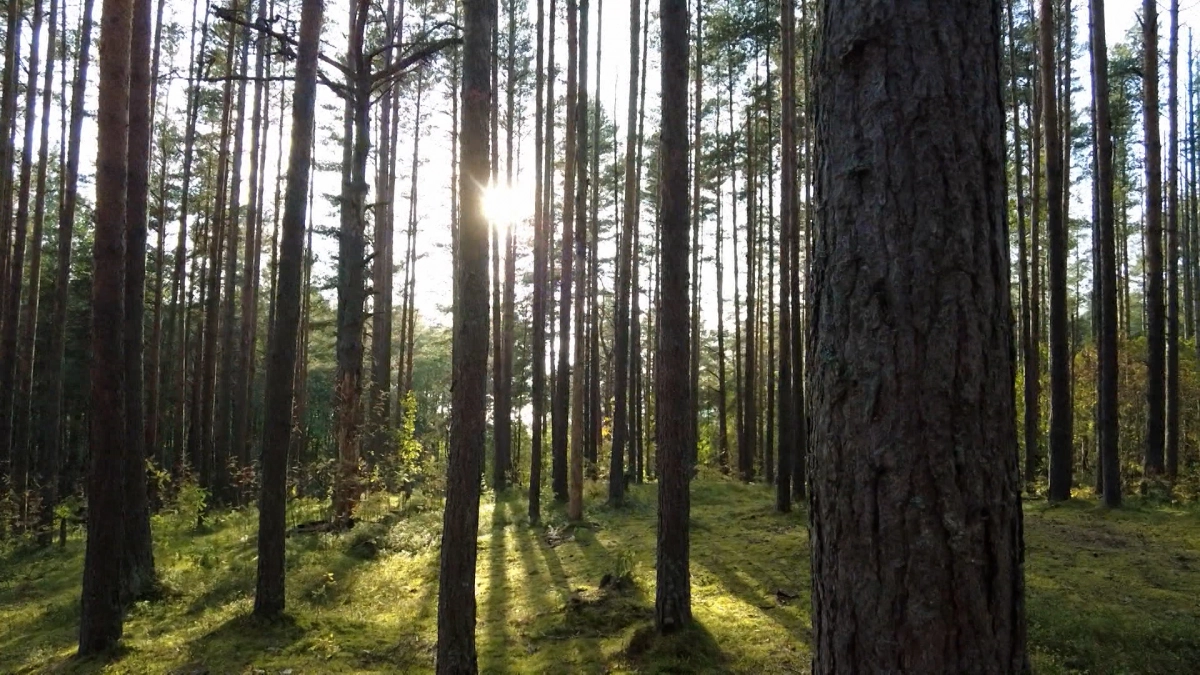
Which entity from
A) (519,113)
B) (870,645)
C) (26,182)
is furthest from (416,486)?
(870,645)

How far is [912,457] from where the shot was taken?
1.39 m

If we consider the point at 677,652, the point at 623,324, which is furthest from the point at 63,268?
the point at 677,652

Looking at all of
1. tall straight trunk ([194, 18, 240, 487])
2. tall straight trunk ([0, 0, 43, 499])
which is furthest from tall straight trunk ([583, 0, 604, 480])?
tall straight trunk ([0, 0, 43, 499])

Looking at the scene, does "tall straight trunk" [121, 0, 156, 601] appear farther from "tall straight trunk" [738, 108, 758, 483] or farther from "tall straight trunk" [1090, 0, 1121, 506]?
"tall straight trunk" [738, 108, 758, 483]

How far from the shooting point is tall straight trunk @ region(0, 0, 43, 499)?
1355cm

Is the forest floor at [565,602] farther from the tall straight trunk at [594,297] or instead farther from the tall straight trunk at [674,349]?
the tall straight trunk at [594,297]

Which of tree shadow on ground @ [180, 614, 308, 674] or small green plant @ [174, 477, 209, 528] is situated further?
small green plant @ [174, 477, 209, 528]

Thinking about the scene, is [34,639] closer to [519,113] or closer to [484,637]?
[484,637]

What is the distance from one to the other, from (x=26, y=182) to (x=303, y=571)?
38.5 feet

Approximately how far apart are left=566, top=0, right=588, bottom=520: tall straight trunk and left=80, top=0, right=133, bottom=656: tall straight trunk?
6952mm

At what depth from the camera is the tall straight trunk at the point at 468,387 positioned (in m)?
5.07

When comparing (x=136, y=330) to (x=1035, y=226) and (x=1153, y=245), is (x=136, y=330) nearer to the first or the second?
(x=1153, y=245)

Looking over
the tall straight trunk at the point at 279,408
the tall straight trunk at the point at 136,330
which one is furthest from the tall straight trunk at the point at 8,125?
the tall straight trunk at the point at 279,408

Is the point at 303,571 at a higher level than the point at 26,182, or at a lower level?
lower
